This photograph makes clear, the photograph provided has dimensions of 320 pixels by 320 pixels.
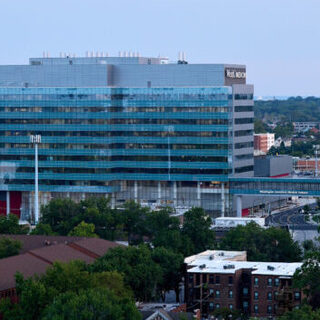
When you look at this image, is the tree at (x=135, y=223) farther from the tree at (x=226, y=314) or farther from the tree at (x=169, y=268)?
the tree at (x=226, y=314)

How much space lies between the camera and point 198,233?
157875mm

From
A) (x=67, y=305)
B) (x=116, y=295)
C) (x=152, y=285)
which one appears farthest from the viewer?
(x=152, y=285)

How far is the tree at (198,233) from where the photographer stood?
515 ft

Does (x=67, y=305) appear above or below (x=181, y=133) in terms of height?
below

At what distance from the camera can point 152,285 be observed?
13075 centimetres

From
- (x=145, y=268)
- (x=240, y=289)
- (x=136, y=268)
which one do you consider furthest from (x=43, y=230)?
(x=240, y=289)

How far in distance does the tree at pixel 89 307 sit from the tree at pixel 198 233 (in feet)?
158

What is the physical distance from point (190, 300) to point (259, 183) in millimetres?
67333

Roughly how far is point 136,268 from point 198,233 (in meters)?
29.0

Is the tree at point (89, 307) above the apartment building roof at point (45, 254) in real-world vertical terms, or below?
below

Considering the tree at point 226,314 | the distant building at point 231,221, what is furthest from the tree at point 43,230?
the tree at point 226,314

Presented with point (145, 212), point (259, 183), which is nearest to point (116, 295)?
point (145, 212)

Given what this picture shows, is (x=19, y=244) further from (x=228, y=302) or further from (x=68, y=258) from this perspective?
(x=228, y=302)

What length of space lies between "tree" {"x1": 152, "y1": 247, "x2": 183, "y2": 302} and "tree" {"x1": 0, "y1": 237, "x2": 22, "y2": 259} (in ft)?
53.3
